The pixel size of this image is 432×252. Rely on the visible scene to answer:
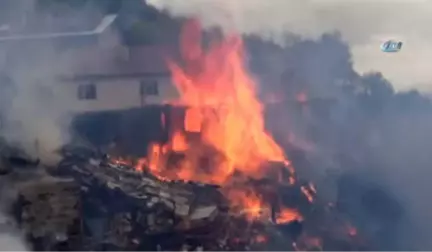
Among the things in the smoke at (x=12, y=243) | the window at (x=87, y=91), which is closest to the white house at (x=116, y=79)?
the window at (x=87, y=91)

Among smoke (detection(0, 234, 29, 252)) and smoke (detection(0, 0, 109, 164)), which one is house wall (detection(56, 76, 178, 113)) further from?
smoke (detection(0, 234, 29, 252))

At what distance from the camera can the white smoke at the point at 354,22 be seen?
153 centimetres

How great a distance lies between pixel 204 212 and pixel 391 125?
0.49 meters

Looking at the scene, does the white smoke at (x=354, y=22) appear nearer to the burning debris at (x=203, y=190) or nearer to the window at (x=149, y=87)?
the burning debris at (x=203, y=190)

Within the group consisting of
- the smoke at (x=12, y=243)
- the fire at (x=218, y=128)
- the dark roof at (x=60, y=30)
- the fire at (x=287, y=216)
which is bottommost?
the smoke at (x=12, y=243)

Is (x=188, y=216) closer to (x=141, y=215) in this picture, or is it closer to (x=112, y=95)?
(x=141, y=215)

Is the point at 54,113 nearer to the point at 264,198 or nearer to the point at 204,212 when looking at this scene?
the point at 204,212

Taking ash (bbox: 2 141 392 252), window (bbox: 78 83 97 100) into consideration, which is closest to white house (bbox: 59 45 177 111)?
window (bbox: 78 83 97 100)

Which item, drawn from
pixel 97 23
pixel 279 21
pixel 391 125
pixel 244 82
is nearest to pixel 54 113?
pixel 97 23

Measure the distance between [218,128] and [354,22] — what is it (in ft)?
1.34

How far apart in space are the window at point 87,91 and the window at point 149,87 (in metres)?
0.11

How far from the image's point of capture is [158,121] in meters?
1.52

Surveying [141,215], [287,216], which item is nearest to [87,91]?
[141,215]

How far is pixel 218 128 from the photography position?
5.08 feet
